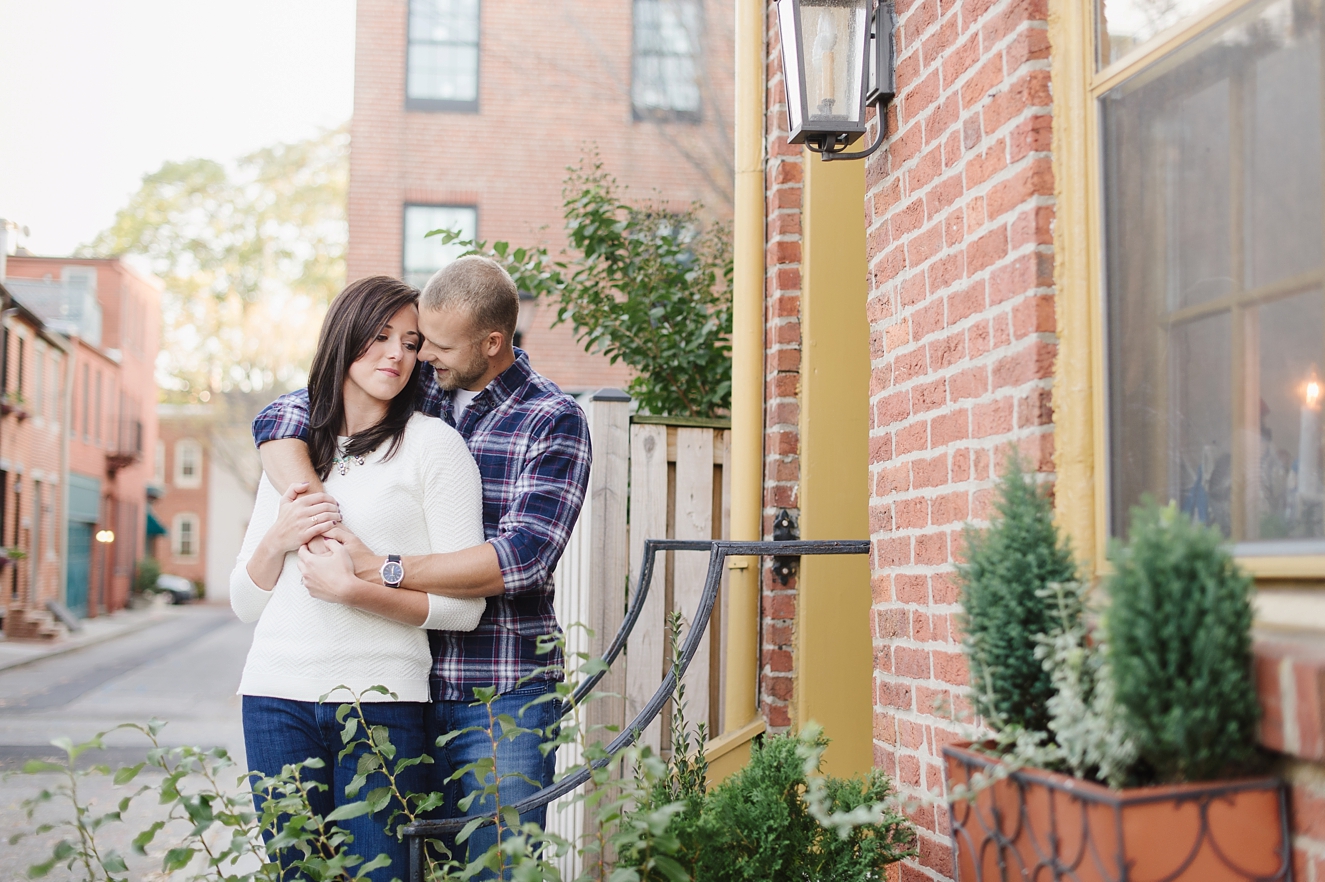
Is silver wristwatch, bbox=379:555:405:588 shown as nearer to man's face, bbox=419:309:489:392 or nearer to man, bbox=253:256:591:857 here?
man, bbox=253:256:591:857

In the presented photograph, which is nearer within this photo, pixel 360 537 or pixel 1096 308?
pixel 1096 308

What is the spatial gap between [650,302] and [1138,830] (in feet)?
12.5

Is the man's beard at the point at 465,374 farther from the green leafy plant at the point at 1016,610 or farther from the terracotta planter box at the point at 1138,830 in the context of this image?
the terracotta planter box at the point at 1138,830

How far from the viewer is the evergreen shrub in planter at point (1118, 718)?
1.27 m

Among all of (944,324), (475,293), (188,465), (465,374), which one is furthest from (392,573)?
(188,465)

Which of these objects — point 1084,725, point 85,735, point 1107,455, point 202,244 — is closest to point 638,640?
point 1107,455

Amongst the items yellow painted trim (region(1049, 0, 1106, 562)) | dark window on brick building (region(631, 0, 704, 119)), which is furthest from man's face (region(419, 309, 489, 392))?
dark window on brick building (region(631, 0, 704, 119))

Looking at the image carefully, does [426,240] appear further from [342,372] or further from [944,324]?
[944,324]

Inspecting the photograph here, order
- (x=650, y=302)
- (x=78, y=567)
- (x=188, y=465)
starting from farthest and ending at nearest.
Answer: (x=188, y=465), (x=78, y=567), (x=650, y=302)

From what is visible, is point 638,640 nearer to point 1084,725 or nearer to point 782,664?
point 782,664

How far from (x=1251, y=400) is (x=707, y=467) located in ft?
8.35

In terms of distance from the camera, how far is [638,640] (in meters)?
3.88

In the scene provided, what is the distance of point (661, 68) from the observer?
15.5 metres

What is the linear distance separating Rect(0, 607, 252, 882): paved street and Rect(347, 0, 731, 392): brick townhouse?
5.96 metres
